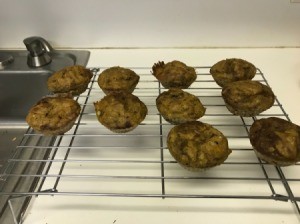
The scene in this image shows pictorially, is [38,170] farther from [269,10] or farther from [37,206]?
[269,10]

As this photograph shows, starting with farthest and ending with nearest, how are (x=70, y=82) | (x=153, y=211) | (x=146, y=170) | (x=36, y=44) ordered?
(x=36, y=44) → (x=70, y=82) → (x=146, y=170) → (x=153, y=211)

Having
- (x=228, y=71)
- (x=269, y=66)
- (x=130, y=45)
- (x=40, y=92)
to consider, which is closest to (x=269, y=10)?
(x=269, y=66)

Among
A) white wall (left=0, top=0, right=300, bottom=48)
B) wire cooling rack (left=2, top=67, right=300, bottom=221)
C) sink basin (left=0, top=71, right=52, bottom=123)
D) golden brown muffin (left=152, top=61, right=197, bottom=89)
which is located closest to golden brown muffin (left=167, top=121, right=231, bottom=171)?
wire cooling rack (left=2, top=67, right=300, bottom=221)

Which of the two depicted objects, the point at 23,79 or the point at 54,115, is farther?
the point at 23,79

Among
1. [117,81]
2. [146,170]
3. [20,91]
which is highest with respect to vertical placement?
[117,81]

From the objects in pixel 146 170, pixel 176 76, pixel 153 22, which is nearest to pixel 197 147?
pixel 146 170

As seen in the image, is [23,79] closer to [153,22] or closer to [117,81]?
[117,81]
